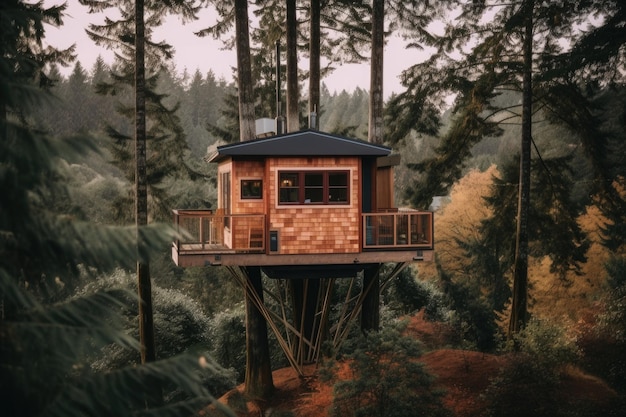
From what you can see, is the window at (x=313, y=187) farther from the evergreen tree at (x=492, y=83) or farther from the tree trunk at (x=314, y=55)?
the evergreen tree at (x=492, y=83)

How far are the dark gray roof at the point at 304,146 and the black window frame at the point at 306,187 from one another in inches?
18.8

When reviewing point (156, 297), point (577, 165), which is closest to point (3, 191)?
point (156, 297)

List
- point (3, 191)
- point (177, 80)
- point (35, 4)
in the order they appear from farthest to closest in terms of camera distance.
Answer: point (177, 80) → point (35, 4) → point (3, 191)

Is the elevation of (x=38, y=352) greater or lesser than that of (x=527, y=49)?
lesser

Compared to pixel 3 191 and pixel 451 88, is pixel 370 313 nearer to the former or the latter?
pixel 451 88

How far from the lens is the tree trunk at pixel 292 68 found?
Result: 1769cm

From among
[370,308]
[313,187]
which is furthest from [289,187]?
[370,308]

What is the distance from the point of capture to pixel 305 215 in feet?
45.2

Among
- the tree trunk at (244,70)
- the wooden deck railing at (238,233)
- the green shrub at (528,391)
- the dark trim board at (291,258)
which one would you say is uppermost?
the tree trunk at (244,70)

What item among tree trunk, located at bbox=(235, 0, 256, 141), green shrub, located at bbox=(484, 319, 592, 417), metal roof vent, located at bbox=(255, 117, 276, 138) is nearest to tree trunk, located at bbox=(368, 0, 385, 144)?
metal roof vent, located at bbox=(255, 117, 276, 138)

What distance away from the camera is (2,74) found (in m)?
4.29

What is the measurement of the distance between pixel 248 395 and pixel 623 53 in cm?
1363

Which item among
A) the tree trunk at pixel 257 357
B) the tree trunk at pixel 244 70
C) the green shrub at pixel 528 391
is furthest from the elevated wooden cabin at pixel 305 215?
the green shrub at pixel 528 391

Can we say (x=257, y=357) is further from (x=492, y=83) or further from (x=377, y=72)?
(x=492, y=83)
